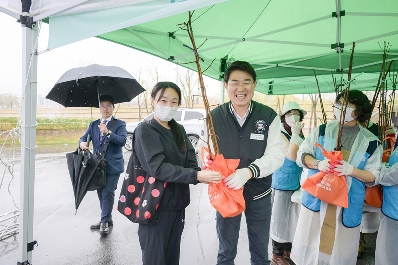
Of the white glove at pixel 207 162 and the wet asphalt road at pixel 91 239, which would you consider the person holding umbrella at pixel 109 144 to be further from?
the white glove at pixel 207 162

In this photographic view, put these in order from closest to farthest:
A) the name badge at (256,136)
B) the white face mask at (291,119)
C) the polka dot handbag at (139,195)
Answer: the polka dot handbag at (139,195), the name badge at (256,136), the white face mask at (291,119)

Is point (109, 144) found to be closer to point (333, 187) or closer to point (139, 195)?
point (139, 195)

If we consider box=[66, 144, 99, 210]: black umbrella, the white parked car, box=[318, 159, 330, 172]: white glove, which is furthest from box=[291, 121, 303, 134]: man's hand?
the white parked car

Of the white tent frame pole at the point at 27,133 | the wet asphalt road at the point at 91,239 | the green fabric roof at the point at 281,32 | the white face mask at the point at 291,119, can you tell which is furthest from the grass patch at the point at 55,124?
the white face mask at the point at 291,119

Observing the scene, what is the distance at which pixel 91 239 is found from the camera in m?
3.29

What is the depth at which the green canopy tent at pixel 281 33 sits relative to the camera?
3.00 metres

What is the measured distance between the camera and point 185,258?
294cm

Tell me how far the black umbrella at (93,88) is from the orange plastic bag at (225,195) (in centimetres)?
208

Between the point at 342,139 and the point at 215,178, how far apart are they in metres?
1.21

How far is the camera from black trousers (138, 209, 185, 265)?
1.70m

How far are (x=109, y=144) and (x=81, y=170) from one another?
590 millimetres

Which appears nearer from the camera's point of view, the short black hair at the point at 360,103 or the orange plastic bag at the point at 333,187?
the orange plastic bag at the point at 333,187

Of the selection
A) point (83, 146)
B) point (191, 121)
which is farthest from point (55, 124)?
point (83, 146)

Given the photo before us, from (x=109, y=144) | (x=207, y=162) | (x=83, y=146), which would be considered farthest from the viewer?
(x=109, y=144)
